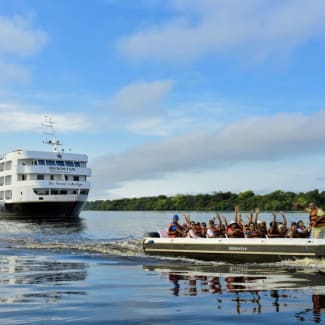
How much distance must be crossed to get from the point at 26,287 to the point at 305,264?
8.54 m

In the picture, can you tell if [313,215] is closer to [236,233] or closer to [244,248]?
[244,248]

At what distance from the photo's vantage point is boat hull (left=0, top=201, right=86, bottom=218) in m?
56.7

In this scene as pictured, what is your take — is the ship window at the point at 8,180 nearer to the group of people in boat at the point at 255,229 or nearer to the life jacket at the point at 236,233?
the group of people in boat at the point at 255,229

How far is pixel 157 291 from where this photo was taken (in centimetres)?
1214

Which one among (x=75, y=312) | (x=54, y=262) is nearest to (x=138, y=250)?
(x=54, y=262)

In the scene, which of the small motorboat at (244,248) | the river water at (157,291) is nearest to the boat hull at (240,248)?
the small motorboat at (244,248)

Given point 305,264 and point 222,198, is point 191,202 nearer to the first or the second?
point 222,198

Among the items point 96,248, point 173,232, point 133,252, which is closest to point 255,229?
point 173,232

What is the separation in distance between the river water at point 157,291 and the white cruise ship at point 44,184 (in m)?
38.3

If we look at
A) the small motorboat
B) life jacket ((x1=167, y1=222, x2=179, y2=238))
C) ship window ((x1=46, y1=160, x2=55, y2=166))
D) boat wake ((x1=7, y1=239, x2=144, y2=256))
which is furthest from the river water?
ship window ((x1=46, y1=160, x2=55, y2=166))

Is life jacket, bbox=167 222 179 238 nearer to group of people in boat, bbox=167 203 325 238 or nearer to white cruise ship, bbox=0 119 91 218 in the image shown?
group of people in boat, bbox=167 203 325 238

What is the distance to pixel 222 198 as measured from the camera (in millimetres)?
111875

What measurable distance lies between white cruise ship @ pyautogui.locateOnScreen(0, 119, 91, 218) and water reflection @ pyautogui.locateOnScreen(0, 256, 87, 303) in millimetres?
37458

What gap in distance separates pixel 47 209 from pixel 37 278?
43483 millimetres
